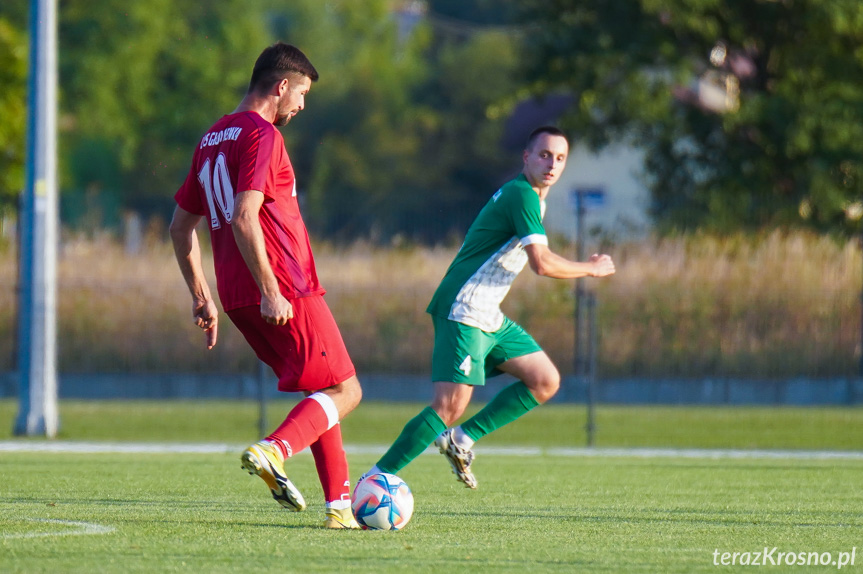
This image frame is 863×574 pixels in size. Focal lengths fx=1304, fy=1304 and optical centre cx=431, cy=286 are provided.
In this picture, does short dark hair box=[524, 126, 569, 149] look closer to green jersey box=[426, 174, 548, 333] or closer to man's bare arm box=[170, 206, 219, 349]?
green jersey box=[426, 174, 548, 333]

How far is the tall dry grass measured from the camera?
724 inches

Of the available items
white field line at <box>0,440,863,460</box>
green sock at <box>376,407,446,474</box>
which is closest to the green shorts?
green sock at <box>376,407,446,474</box>

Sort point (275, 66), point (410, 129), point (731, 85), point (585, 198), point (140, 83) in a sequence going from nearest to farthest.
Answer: point (275, 66) → point (585, 198) → point (731, 85) → point (140, 83) → point (410, 129)

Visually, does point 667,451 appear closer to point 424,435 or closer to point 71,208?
point 424,435

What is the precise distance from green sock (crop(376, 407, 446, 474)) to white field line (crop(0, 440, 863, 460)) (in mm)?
5304

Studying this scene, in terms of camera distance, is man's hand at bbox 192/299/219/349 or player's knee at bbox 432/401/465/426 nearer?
man's hand at bbox 192/299/219/349

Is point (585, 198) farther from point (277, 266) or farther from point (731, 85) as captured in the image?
point (731, 85)

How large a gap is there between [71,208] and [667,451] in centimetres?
1327

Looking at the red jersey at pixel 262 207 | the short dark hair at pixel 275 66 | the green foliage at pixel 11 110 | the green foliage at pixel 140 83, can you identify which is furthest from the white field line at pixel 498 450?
the green foliage at pixel 140 83

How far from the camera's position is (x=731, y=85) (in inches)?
1099

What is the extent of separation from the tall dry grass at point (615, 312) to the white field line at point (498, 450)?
578 cm

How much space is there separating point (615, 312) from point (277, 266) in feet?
45.7

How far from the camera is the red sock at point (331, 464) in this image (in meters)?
5.97

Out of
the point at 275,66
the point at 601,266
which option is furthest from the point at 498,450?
the point at 275,66
